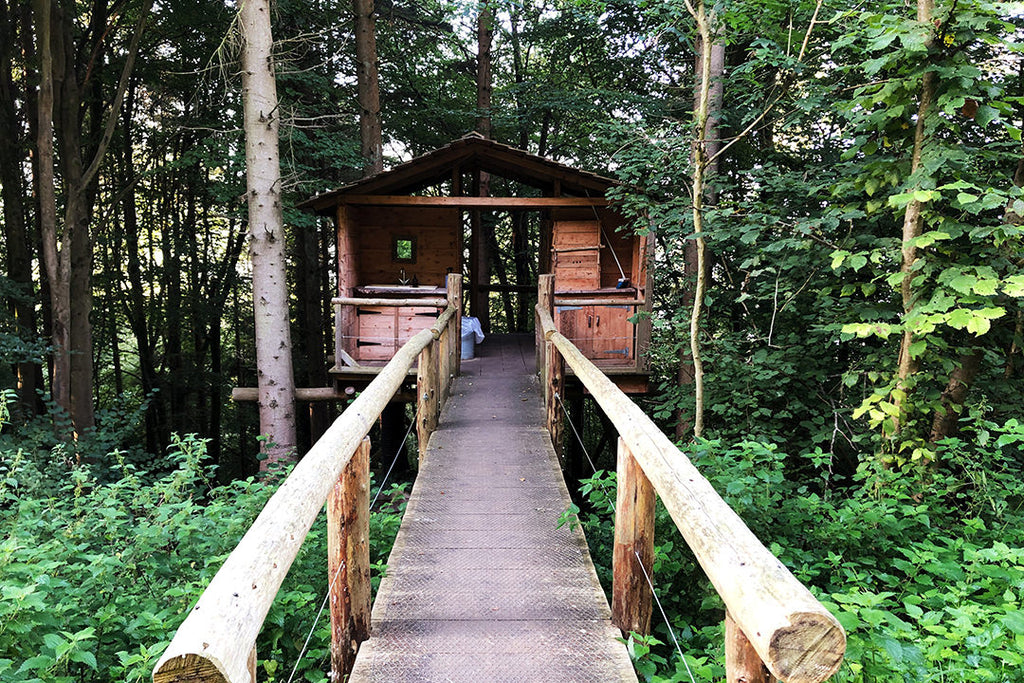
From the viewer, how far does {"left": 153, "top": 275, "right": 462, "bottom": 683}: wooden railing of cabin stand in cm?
112

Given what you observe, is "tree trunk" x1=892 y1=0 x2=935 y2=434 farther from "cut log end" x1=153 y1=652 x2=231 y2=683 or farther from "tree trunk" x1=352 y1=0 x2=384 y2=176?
"tree trunk" x1=352 y1=0 x2=384 y2=176

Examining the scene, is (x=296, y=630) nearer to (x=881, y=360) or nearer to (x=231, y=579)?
(x=231, y=579)

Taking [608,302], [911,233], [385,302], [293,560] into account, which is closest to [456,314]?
[385,302]

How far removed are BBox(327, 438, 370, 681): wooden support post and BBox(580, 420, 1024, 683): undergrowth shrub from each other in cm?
115

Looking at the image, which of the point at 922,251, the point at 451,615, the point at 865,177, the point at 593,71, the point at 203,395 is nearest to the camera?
the point at 451,615

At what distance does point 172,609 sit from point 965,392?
5.97 meters

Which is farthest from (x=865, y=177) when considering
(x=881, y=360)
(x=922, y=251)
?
(x=881, y=360)

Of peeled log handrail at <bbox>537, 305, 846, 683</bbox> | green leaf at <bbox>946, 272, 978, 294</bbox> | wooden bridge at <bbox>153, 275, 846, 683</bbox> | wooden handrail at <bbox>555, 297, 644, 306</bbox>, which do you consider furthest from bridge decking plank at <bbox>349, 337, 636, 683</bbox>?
wooden handrail at <bbox>555, 297, 644, 306</bbox>

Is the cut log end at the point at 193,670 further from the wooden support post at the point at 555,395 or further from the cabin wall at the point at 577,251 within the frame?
the cabin wall at the point at 577,251

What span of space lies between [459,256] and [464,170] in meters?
1.80

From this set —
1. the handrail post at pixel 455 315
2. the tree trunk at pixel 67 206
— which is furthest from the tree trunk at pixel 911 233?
the tree trunk at pixel 67 206

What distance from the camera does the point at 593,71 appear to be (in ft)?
58.0

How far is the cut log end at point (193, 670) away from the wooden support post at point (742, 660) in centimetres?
109

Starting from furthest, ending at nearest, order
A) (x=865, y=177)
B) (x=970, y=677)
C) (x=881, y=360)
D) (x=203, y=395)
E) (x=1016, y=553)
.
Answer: (x=203, y=395) < (x=881, y=360) < (x=865, y=177) < (x=1016, y=553) < (x=970, y=677)
